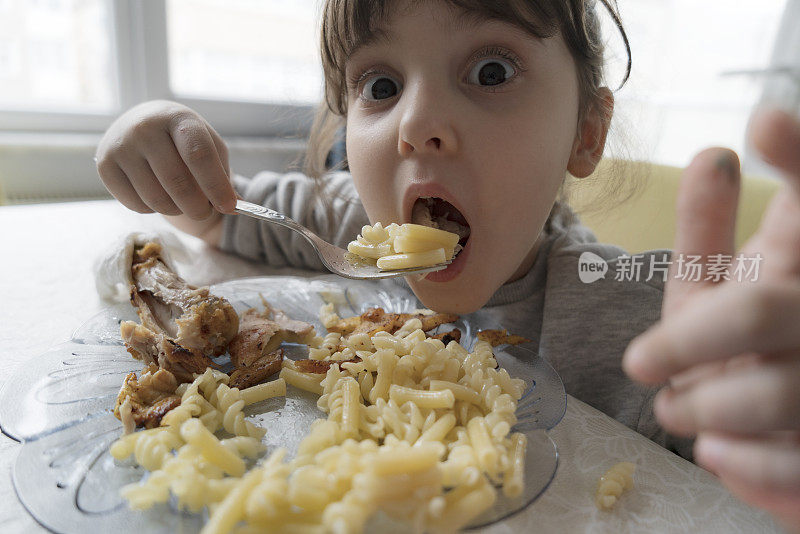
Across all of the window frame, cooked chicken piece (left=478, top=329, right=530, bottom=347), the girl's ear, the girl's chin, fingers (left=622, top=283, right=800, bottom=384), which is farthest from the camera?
the window frame

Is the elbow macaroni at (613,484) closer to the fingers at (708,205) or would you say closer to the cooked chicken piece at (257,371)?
the fingers at (708,205)

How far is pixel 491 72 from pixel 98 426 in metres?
0.70

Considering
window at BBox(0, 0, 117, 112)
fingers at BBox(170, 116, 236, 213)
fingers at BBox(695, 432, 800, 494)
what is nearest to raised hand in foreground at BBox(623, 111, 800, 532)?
fingers at BBox(695, 432, 800, 494)

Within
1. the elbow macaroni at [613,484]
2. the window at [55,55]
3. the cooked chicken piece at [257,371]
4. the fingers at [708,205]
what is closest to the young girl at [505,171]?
the fingers at [708,205]

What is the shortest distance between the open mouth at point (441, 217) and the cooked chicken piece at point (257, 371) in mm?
314

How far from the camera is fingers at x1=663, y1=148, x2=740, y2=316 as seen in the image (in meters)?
0.41

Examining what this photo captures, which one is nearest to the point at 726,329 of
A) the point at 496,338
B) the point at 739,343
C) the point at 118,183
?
the point at 739,343

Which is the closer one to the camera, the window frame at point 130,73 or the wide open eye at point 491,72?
the wide open eye at point 491,72

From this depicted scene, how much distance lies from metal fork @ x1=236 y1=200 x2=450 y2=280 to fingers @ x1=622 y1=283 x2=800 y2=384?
0.41 m

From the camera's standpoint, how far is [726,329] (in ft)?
1.14

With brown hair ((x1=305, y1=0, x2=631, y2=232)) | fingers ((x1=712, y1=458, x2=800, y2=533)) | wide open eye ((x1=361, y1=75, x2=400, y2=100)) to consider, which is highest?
brown hair ((x1=305, y1=0, x2=631, y2=232))

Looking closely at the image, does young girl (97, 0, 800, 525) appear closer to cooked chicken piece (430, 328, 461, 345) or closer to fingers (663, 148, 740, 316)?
fingers (663, 148, 740, 316)

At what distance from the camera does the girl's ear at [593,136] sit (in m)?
0.99

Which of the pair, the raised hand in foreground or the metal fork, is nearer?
the raised hand in foreground
